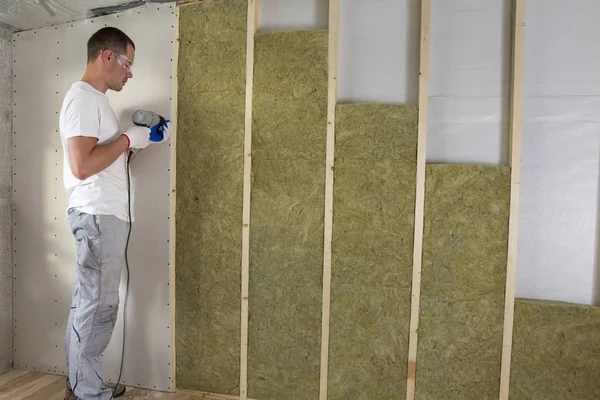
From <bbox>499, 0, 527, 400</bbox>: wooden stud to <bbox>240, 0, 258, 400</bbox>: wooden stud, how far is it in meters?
1.31

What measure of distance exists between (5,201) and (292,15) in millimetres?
2108

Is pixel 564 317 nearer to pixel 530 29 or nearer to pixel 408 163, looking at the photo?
pixel 408 163

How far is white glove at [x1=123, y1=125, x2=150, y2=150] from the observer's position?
202cm

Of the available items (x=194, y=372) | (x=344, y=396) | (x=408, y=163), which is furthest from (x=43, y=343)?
(x=408, y=163)

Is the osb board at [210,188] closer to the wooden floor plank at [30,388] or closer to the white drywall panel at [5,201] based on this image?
the wooden floor plank at [30,388]

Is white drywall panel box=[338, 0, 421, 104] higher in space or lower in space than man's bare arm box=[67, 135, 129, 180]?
higher

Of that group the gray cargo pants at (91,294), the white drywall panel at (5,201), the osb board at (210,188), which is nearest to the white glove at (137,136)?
the osb board at (210,188)

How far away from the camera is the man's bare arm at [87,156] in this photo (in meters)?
1.83

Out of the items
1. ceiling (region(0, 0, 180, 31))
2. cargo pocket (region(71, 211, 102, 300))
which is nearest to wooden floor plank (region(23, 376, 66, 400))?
cargo pocket (region(71, 211, 102, 300))

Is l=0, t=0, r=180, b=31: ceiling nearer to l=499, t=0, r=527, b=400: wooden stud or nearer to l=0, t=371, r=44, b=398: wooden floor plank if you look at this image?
l=499, t=0, r=527, b=400: wooden stud

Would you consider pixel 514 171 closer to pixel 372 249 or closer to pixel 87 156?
pixel 372 249

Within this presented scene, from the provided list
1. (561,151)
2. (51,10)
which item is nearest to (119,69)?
(51,10)

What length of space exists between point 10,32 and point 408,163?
256cm

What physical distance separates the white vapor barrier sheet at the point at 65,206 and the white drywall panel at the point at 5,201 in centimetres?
4
